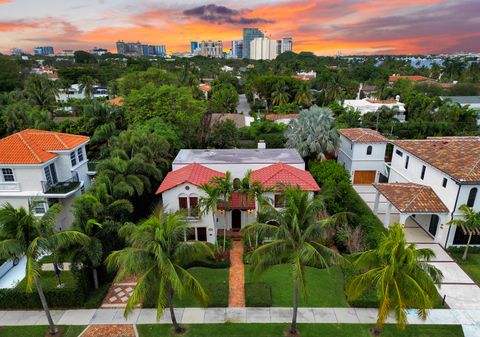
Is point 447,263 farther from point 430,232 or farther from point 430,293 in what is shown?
point 430,293

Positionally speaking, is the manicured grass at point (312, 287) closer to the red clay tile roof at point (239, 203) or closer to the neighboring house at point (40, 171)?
the red clay tile roof at point (239, 203)

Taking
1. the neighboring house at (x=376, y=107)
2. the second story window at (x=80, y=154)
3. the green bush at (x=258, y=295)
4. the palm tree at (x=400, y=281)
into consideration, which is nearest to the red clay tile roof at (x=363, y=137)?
the green bush at (x=258, y=295)

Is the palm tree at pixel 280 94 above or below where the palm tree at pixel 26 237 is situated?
above

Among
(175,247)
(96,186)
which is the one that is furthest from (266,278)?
(96,186)

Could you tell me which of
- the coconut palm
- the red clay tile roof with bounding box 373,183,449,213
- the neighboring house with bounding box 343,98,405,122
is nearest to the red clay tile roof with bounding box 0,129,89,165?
the coconut palm

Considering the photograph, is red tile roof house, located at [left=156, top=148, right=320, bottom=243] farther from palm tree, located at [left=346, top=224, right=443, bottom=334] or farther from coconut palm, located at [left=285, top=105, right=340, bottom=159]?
palm tree, located at [left=346, top=224, right=443, bottom=334]

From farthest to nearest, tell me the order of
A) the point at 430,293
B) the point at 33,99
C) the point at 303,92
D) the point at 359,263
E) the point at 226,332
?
the point at 303,92 < the point at 33,99 < the point at 226,332 < the point at 359,263 < the point at 430,293
